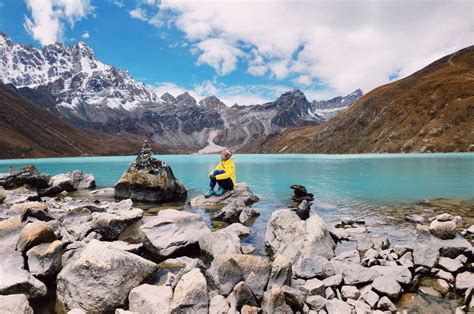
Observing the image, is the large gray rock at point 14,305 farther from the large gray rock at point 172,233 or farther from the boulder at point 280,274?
the boulder at point 280,274

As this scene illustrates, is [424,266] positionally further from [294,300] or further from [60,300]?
[60,300]

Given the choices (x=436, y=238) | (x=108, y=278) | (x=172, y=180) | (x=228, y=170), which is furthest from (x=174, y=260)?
(x=172, y=180)

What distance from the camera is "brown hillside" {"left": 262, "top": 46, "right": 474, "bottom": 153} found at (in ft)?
404

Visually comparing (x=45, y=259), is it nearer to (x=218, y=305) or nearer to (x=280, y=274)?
(x=218, y=305)

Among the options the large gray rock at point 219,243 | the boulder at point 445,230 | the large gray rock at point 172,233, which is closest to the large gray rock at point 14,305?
the large gray rock at point 172,233

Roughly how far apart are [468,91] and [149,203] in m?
154

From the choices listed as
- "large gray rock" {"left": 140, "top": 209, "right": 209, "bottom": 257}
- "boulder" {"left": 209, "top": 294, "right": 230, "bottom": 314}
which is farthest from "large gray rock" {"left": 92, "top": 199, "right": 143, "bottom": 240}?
"boulder" {"left": 209, "top": 294, "right": 230, "bottom": 314}

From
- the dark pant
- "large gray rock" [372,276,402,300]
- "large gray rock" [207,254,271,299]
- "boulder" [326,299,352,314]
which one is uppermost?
the dark pant

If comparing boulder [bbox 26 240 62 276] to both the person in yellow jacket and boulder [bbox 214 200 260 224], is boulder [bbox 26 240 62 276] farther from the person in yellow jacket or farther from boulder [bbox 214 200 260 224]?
the person in yellow jacket

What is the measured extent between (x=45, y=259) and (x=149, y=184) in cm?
1674

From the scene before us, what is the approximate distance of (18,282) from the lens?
9.05 meters

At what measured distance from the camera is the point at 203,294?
333 inches

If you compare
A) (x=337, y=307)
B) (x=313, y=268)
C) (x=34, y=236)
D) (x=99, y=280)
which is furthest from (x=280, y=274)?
(x=34, y=236)

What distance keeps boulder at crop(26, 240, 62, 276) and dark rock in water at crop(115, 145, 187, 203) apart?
16.0 meters
